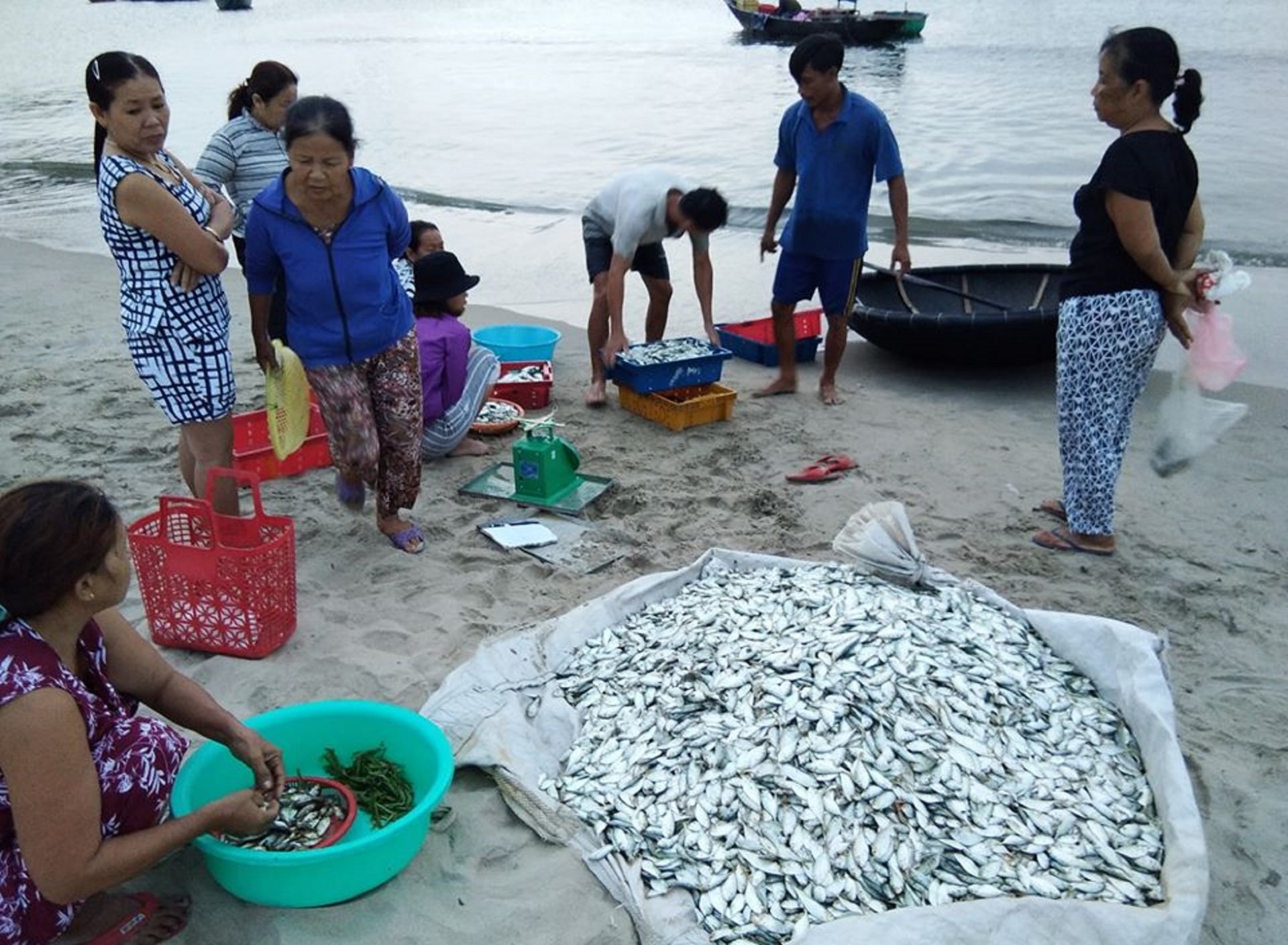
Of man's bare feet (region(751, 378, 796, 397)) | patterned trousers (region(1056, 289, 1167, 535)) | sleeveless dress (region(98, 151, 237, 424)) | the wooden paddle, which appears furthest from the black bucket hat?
the wooden paddle

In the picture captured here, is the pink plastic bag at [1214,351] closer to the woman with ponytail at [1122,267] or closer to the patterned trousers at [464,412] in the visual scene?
the woman with ponytail at [1122,267]

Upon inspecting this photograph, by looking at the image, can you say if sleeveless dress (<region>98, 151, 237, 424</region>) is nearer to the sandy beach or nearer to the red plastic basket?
the red plastic basket

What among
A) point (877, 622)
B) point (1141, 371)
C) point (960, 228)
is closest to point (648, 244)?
point (1141, 371)

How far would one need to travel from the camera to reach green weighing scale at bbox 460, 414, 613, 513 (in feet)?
14.6

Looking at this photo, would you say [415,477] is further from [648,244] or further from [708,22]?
[708,22]

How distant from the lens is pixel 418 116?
20953 millimetres

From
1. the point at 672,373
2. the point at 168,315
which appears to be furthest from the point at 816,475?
the point at 168,315

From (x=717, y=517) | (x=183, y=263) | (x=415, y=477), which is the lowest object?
(x=717, y=517)

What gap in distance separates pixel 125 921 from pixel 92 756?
16.3 inches

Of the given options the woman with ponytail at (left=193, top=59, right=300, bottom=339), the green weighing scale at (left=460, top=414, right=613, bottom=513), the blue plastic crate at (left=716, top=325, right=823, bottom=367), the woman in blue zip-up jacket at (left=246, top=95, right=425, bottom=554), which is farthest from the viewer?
the blue plastic crate at (left=716, top=325, right=823, bottom=367)

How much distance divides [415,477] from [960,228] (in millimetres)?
9173

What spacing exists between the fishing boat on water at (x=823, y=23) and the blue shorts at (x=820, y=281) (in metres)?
26.3

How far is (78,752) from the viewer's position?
188 cm

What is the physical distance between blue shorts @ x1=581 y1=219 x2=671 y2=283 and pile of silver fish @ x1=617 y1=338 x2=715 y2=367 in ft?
1.40
